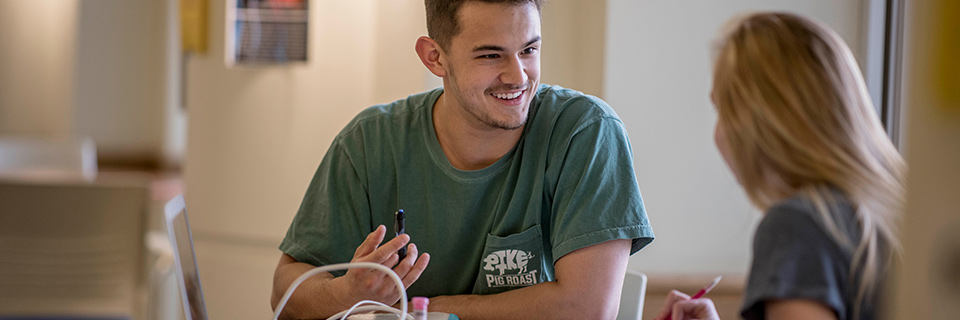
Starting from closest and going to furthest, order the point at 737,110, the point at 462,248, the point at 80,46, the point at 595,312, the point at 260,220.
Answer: the point at 737,110, the point at 595,312, the point at 462,248, the point at 260,220, the point at 80,46

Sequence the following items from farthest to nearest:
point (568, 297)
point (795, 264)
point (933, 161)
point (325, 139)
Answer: point (325, 139), point (568, 297), point (795, 264), point (933, 161)

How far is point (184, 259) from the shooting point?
1.05 meters

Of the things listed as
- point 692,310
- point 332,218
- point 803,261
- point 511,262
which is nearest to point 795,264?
point 803,261

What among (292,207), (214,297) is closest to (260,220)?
(292,207)

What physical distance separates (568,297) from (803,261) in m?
0.55

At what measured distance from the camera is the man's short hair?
146 centimetres

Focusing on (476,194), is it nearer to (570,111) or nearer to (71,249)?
(570,111)

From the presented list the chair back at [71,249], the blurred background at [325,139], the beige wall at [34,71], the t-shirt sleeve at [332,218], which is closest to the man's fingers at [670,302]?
the t-shirt sleeve at [332,218]

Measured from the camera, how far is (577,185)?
4.53ft

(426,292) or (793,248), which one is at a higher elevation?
(793,248)

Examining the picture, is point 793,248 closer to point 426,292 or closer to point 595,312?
point 595,312

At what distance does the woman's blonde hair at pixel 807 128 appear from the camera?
838 mm

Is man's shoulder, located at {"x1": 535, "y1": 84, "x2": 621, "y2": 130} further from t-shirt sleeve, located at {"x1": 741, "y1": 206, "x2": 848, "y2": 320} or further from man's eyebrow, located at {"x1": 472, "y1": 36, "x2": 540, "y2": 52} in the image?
t-shirt sleeve, located at {"x1": 741, "y1": 206, "x2": 848, "y2": 320}

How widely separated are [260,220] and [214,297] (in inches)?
14.8
